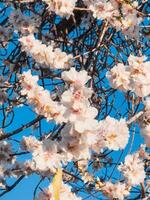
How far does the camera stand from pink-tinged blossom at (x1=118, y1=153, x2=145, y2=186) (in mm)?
3312

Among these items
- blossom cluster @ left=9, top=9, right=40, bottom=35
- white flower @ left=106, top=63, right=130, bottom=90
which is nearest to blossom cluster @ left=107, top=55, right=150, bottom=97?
white flower @ left=106, top=63, right=130, bottom=90

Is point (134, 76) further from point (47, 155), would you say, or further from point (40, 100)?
point (47, 155)

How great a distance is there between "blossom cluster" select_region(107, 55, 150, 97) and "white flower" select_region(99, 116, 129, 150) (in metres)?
0.27

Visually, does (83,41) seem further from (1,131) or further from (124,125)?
(124,125)

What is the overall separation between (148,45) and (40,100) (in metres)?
1.75

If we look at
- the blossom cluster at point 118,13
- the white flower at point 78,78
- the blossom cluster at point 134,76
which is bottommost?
the white flower at point 78,78

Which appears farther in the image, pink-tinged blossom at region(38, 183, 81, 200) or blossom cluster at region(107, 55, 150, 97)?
pink-tinged blossom at region(38, 183, 81, 200)

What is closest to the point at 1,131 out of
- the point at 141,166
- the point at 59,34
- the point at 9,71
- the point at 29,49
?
the point at 9,71

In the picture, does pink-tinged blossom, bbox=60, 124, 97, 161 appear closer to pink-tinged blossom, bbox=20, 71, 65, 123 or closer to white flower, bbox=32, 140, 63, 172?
white flower, bbox=32, 140, 63, 172

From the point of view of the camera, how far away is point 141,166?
11.1 ft

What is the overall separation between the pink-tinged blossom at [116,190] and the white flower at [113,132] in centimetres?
88

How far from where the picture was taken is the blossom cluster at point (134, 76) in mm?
2857

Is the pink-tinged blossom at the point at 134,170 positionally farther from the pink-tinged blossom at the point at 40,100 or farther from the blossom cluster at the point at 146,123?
the pink-tinged blossom at the point at 40,100

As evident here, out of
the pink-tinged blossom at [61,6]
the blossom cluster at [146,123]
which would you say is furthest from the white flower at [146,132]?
the pink-tinged blossom at [61,6]
